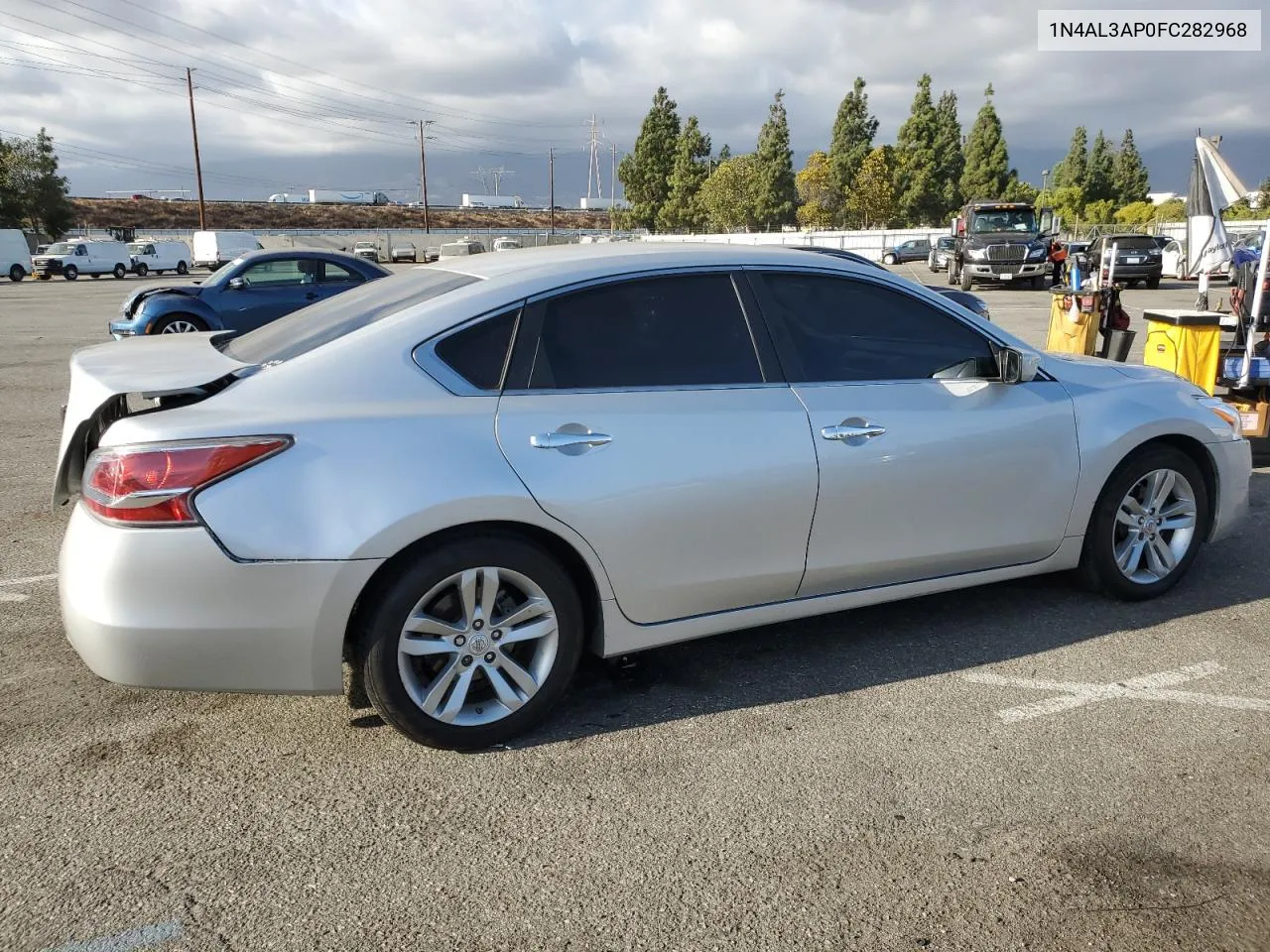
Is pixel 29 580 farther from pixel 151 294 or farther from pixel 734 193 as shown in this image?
pixel 734 193

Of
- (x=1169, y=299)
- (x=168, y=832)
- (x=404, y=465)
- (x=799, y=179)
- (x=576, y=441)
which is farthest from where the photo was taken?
(x=799, y=179)

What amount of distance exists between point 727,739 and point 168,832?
172 cm

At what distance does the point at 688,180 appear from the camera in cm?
7406

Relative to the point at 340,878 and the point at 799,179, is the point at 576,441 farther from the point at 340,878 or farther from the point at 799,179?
the point at 799,179

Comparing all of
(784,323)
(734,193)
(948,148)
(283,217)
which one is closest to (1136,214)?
(948,148)

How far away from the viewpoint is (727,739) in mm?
3438

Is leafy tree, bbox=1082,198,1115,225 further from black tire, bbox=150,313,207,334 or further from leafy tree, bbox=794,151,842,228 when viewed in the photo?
black tire, bbox=150,313,207,334

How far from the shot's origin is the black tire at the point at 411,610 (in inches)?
123

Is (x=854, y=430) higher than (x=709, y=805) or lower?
higher

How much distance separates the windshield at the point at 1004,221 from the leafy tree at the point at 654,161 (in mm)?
49682

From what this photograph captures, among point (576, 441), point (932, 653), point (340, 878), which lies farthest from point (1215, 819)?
point (340, 878)

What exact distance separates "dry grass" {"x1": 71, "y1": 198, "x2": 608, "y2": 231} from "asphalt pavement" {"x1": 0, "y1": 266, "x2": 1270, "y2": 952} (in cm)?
9061

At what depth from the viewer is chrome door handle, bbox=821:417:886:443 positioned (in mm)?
3725

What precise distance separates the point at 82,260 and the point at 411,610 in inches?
2008
